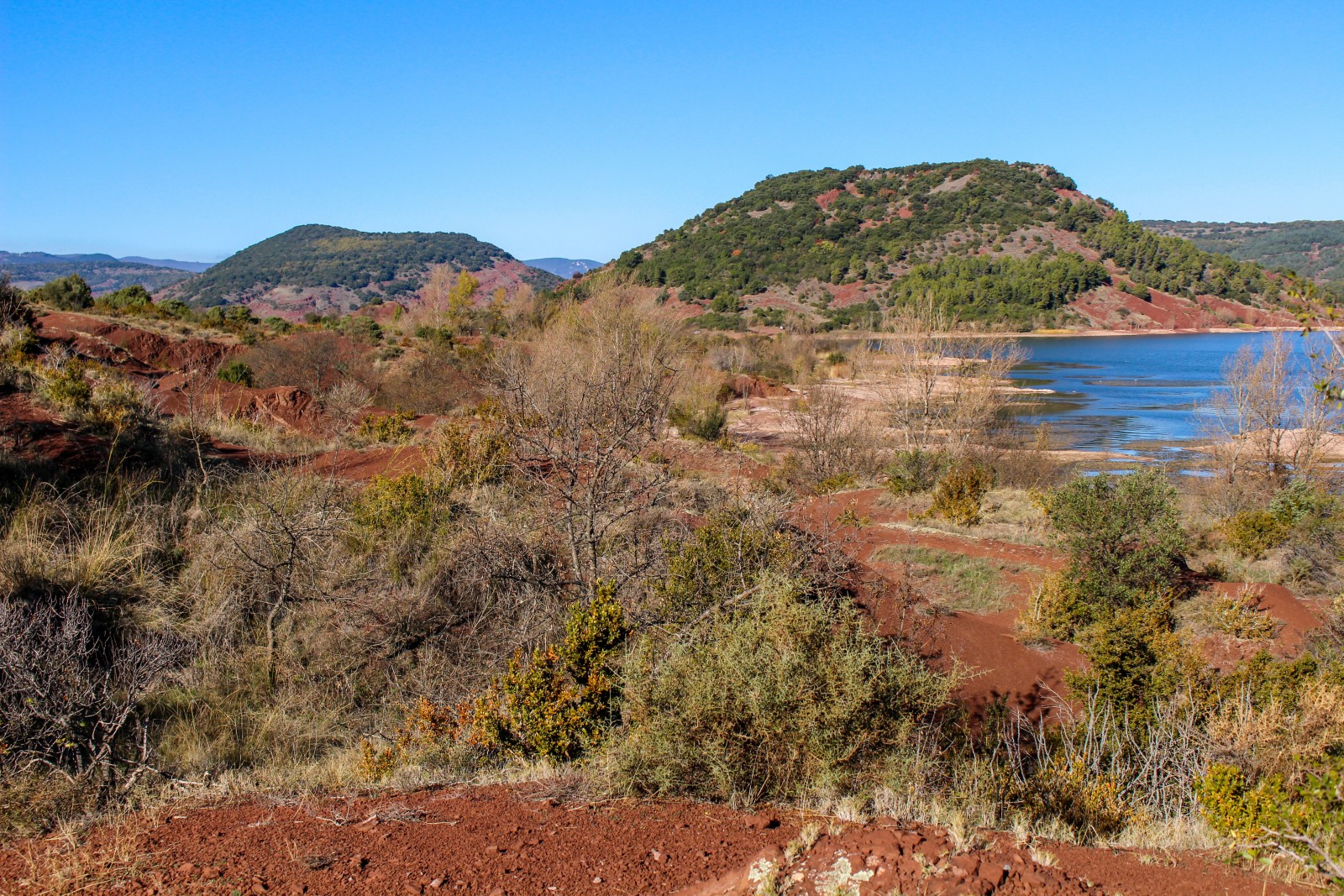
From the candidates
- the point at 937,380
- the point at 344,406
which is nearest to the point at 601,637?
the point at 344,406

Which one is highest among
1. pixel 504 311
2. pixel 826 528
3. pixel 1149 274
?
pixel 1149 274

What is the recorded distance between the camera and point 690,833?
3477 millimetres

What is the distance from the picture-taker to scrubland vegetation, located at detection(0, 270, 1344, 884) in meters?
4.00

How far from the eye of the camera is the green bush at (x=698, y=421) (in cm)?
2081

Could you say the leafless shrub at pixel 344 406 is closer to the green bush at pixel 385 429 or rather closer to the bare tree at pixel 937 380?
the green bush at pixel 385 429

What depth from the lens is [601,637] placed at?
16.7 ft

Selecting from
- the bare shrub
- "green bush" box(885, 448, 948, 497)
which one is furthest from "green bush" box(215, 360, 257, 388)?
"green bush" box(885, 448, 948, 497)

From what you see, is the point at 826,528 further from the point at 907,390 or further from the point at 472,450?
the point at 907,390

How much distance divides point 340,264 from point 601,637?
95.2 meters

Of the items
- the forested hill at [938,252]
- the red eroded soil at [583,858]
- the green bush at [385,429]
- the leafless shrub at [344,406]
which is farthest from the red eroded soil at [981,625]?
the forested hill at [938,252]

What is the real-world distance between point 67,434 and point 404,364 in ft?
47.1

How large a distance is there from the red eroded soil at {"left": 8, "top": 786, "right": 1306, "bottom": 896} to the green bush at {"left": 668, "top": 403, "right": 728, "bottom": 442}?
16880 mm

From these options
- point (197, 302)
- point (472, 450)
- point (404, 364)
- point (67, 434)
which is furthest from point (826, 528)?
point (197, 302)

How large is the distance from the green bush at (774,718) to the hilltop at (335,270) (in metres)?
65.0
